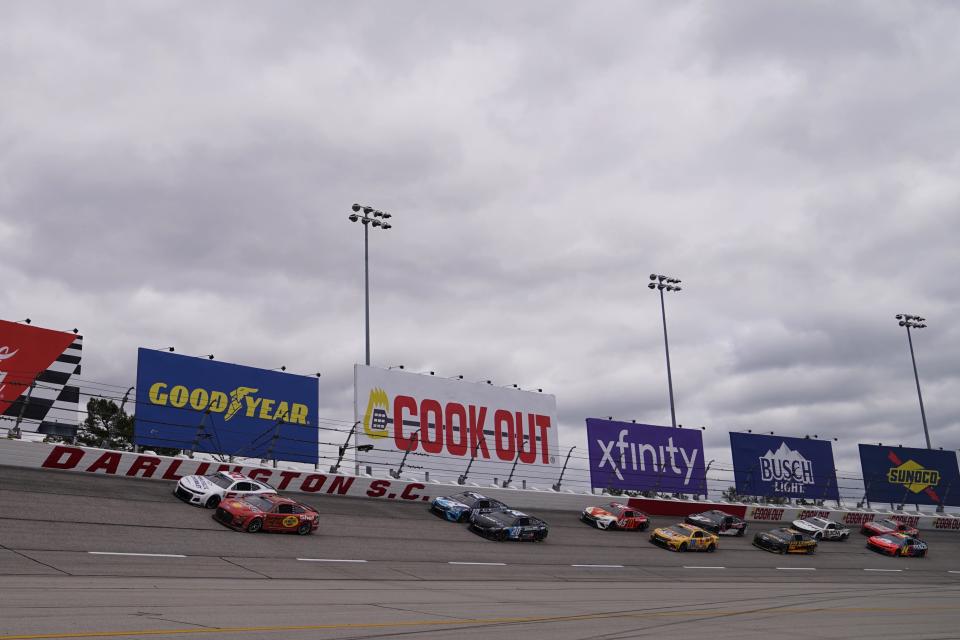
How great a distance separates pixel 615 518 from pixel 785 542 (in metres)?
8.09

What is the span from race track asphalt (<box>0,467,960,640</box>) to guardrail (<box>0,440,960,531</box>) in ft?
2.66

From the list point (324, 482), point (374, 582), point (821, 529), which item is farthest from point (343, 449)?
point (821, 529)

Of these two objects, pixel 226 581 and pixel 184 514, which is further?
pixel 184 514

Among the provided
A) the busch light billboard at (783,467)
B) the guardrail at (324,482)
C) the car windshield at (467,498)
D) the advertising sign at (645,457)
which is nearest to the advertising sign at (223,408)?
the guardrail at (324,482)

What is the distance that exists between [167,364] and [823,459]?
42620 mm

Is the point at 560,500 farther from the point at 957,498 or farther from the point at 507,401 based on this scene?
the point at 957,498

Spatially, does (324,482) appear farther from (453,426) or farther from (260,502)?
(453,426)

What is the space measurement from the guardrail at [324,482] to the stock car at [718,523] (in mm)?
4368

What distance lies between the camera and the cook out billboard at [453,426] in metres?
38.2

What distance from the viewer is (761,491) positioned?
50.9 m

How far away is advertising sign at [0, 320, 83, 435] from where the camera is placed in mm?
29688

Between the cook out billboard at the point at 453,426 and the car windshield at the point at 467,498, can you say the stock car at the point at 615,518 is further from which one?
the car windshield at the point at 467,498

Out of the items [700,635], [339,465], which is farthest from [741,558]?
[700,635]

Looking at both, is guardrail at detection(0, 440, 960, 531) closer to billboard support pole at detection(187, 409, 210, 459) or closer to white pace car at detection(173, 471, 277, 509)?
billboard support pole at detection(187, 409, 210, 459)
